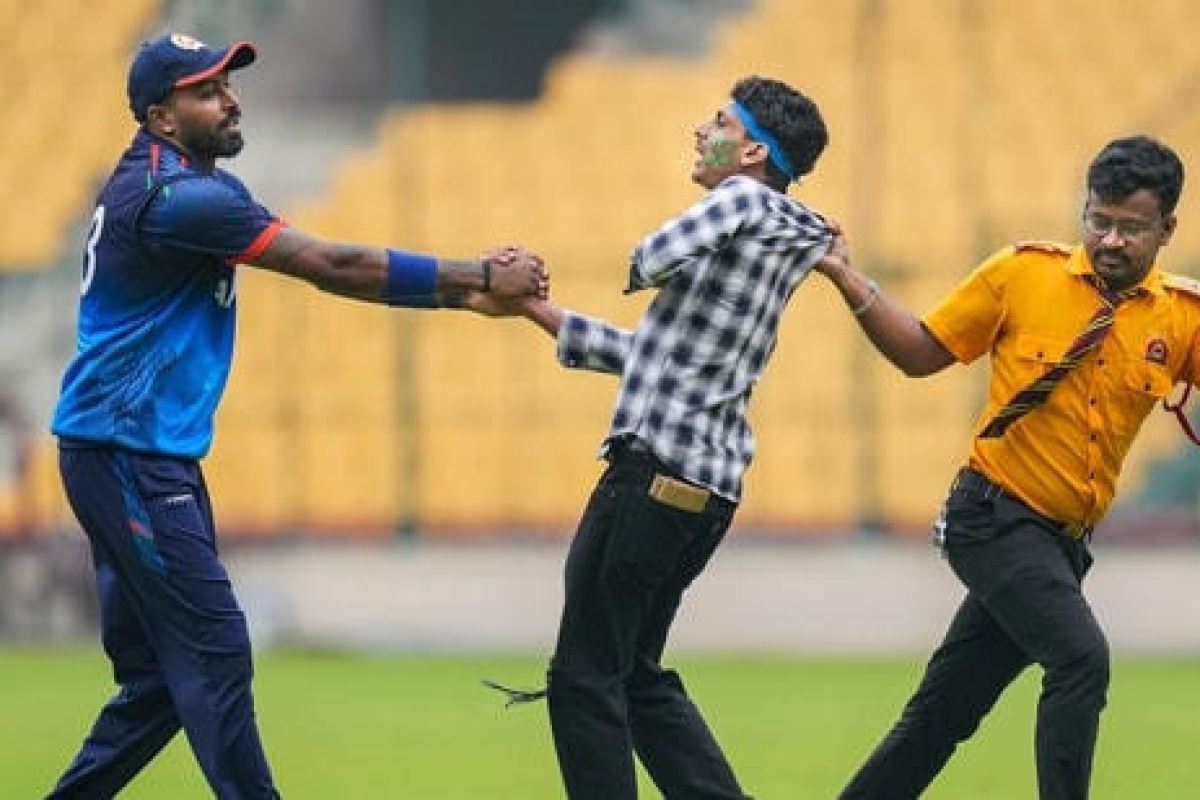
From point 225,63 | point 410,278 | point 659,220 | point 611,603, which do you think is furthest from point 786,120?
point 659,220

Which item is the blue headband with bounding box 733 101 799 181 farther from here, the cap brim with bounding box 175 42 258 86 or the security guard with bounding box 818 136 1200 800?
the cap brim with bounding box 175 42 258 86

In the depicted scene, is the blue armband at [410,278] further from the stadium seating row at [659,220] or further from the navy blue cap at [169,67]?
the stadium seating row at [659,220]

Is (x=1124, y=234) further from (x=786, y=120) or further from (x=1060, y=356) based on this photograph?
(x=786, y=120)

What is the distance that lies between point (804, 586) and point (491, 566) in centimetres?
203

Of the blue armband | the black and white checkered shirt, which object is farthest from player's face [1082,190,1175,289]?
the blue armband

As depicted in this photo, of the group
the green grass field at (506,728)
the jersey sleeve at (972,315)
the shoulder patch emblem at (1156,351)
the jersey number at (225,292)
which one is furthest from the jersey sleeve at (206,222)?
the green grass field at (506,728)

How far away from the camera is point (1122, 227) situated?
6785 millimetres

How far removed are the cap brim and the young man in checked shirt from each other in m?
1.21

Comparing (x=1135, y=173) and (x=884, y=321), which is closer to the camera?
(x=1135, y=173)

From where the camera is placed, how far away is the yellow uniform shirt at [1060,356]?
6895mm

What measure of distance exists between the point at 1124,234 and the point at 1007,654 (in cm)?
115

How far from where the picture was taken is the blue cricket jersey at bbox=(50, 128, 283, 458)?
21.3 ft

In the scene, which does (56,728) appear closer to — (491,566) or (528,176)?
(491,566)

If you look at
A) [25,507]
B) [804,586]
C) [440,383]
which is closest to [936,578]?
[804,586]
